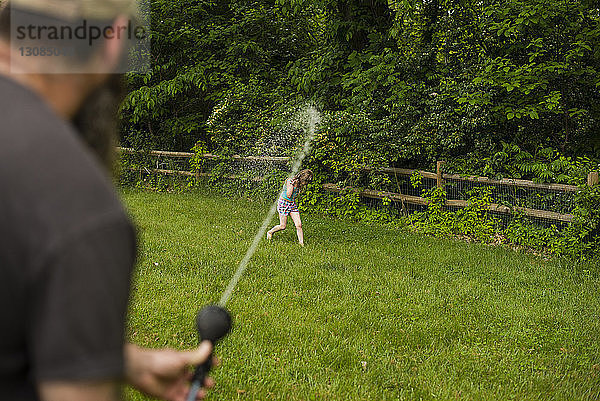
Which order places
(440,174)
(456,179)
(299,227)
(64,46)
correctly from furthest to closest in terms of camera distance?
(440,174), (456,179), (299,227), (64,46)

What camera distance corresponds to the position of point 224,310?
1719 millimetres

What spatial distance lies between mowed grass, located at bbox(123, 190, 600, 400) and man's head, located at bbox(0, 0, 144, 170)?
10.9ft

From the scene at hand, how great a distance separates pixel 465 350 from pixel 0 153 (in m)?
4.94

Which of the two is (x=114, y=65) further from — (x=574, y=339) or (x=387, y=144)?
(x=387, y=144)

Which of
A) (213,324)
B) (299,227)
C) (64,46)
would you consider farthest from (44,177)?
(299,227)

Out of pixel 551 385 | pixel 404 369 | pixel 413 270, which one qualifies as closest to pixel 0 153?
pixel 404 369

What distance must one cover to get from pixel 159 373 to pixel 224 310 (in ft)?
1.36

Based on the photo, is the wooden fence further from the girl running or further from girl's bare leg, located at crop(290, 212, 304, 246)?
girl's bare leg, located at crop(290, 212, 304, 246)

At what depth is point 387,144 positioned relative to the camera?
40.2 ft

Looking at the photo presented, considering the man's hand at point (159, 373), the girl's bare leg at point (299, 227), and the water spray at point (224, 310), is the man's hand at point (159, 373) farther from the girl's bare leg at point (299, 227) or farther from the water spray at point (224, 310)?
the girl's bare leg at point (299, 227)

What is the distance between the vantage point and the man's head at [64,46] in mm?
983

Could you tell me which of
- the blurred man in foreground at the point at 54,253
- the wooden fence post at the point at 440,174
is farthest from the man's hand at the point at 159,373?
the wooden fence post at the point at 440,174

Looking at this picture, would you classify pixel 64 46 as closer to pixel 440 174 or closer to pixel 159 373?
pixel 159 373

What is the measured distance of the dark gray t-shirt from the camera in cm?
80
